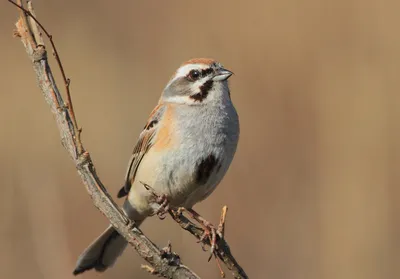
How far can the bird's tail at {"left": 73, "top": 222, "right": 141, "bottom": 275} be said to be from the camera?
15.0ft

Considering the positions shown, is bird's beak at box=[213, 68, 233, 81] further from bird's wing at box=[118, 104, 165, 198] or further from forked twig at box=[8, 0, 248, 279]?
forked twig at box=[8, 0, 248, 279]

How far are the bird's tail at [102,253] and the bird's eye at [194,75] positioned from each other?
3.06ft

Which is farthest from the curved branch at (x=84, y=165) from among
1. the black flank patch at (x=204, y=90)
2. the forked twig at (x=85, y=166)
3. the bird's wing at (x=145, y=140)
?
the black flank patch at (x=204, y=90)

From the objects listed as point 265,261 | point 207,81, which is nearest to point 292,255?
point 265,261

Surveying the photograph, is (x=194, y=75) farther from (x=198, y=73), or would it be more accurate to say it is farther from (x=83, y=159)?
(x=83, y=159)

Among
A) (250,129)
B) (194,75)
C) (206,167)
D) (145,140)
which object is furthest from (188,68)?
(250,129)

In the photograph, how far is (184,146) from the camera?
4211 millimetres

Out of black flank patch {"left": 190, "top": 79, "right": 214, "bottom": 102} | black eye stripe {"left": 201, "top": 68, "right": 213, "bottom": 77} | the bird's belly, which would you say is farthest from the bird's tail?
black eye stripe {"left": 201, "top": 68, "right": 213, "bottom": 77}

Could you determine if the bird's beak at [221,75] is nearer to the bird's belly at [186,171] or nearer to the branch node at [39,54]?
the bird's belly at [186,171]

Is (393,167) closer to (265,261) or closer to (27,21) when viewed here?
(265,261)

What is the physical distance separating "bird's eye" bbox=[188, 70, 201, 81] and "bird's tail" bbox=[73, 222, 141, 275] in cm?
93

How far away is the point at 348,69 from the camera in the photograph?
6965 millimetres

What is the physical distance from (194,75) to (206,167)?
582 mm

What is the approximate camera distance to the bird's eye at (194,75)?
4.49 meters
